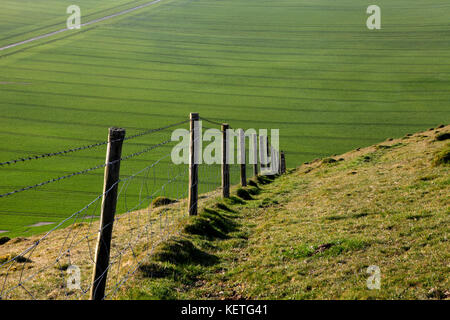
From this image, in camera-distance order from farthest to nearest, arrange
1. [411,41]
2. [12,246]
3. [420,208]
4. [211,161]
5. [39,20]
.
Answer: [39,20]
[411,41]
[211,161]
[12,246]
[420,208]

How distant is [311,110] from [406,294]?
1953 inches

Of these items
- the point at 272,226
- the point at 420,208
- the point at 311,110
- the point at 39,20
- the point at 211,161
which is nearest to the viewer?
the point at 420,208

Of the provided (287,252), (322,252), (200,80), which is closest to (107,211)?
(287,252)

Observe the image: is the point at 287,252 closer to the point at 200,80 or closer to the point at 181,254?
the point at 181,254

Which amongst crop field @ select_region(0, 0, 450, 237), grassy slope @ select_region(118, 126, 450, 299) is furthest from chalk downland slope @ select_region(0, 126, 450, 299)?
crop field @ select_region(0, 0, 450, 237)

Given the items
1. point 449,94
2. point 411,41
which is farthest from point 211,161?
point 411,41

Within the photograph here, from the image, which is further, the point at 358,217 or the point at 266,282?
the point at 358,217

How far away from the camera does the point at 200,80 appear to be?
224 feet

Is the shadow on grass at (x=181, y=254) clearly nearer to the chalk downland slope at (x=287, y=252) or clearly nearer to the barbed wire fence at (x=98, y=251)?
the chalk downland slope at (x=287, y=252)

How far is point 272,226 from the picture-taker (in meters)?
11.9

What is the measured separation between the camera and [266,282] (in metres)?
7.95

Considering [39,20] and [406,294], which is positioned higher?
[39,20]
